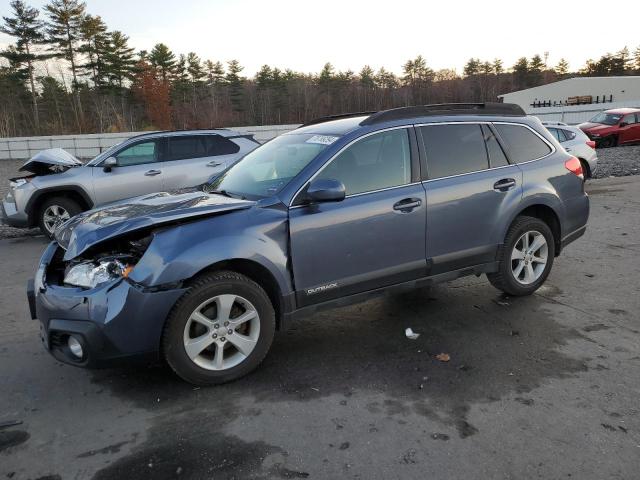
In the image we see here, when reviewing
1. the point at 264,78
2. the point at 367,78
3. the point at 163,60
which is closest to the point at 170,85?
the point at 163,60

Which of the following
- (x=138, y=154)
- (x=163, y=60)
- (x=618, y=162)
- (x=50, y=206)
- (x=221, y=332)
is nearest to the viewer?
(x=221, y=332)

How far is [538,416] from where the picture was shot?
9.98 ft

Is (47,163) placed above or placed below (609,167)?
above

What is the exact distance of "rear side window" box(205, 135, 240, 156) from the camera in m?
9.38

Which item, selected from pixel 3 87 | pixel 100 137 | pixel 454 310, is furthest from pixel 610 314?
pixel 3 87

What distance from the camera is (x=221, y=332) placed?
11.3ft

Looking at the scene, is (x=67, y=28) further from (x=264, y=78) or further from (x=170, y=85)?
(x=264, y=78)

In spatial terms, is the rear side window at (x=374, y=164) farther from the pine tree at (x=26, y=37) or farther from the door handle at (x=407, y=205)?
the pine tree at (x=26, y=37)

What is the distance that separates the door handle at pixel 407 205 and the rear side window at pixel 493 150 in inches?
40.4

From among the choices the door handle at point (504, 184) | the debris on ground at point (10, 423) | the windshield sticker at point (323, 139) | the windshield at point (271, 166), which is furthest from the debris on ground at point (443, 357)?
the debris on ground at point (10, 423)

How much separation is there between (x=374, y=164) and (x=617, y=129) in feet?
72.8

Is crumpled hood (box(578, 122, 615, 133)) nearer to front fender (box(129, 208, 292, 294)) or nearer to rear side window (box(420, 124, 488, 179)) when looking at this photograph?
rear side window (box(420, 124, 488, 179))

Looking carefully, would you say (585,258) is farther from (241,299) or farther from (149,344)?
(149,344)

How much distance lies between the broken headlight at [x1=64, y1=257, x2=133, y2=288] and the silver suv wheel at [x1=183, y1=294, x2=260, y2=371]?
1.76ft
